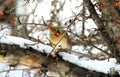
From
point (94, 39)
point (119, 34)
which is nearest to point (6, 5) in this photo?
point (94, 39)

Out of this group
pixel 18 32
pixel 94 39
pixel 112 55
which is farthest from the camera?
pixel 18 32

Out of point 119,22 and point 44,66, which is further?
point 119,22

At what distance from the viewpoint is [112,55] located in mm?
4527

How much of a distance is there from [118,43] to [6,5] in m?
8.16

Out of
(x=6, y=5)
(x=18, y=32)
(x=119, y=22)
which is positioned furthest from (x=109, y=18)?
(x=6, y=5)

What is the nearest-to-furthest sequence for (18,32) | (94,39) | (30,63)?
(30,63) → (94,39) → (18,32)

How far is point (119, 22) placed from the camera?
4.57 meters

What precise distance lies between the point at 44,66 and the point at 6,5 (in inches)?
329

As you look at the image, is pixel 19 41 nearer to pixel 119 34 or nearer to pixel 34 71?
pixel 34 71

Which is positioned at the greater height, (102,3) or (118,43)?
(102,3)

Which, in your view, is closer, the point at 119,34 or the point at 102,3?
the point at 102,3

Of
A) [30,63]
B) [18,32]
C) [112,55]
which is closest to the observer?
[30,63]

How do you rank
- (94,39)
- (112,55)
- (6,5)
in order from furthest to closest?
1. (6,5)
2. (94,39)
3. (112,55)

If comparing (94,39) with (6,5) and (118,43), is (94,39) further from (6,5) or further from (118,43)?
(6,5)
